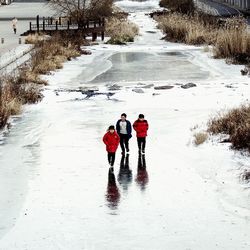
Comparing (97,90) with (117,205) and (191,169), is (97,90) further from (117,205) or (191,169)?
(117,205)

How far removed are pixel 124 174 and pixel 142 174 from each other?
0.36m

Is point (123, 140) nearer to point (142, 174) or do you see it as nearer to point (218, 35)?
point (142, 174)

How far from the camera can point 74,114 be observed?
18.6 metres

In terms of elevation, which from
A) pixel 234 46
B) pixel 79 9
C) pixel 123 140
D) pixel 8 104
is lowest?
pixel 123 140

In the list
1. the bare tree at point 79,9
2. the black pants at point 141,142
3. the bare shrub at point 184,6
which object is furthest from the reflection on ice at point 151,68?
the bare shrub at point 184,6

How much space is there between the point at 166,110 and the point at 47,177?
7.65 metres

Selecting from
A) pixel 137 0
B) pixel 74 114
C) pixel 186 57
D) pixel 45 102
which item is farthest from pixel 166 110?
pixel 137 0

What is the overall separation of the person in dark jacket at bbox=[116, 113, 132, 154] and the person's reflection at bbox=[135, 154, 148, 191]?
1.53 feet

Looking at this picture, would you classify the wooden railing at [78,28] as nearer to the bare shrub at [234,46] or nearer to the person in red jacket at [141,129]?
the bare shrub at [234,46]

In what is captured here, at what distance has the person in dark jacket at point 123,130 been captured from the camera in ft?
43.5

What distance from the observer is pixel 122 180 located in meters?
11.8

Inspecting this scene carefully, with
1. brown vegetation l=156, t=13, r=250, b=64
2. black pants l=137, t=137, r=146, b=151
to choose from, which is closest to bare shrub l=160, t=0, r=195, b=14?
brown vegetation l=156, t=13, r=250, b=64

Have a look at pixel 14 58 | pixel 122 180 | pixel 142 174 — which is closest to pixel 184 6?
pixel 14 58

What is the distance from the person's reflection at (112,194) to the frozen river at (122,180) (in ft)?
0.06
